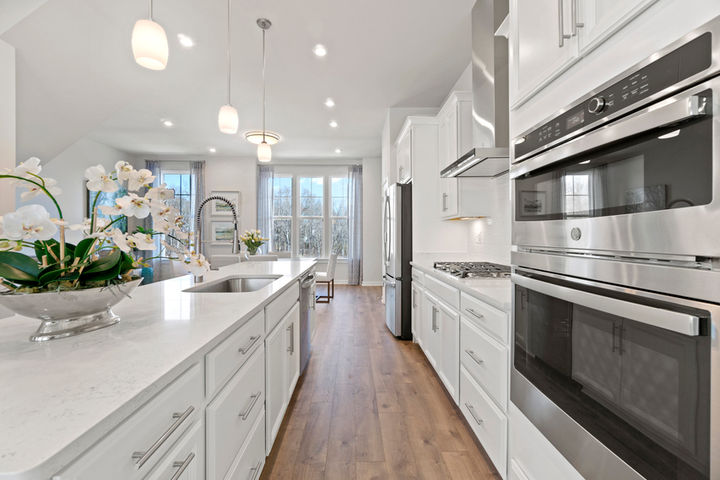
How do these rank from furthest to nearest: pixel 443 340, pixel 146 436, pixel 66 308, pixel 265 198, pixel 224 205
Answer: pixel 265 198 < pixel 224 205 < pixel 443 340 < pixel 66 308 < pixel 146 436

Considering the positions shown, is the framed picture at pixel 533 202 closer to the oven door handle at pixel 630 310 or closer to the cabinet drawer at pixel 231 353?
the oven door handle at pixel 630 310

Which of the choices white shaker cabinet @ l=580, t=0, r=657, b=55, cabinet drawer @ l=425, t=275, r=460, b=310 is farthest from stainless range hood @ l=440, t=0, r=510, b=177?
white shaker cabinet @ l=580, t=0, r=657, b=55

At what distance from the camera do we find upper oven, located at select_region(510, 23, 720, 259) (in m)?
0.54

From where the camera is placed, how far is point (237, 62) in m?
3.41

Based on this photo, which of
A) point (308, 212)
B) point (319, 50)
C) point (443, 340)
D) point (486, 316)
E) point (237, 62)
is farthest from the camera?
point (308, 212)

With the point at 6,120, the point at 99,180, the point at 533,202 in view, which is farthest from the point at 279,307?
the point at 6,120

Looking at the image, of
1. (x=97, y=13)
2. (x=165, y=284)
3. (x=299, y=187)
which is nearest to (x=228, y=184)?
(x=299, y=187)

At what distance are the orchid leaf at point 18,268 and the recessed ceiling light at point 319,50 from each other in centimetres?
305

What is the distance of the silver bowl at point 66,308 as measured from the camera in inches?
29.4

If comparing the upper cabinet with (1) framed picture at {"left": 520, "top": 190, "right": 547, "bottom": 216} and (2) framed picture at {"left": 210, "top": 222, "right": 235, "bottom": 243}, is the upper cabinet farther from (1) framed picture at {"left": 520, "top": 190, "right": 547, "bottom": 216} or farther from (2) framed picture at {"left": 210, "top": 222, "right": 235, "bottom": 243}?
(2) framed picture at {"left": 210, "top": 222, "right": 235, "bottom": 243}

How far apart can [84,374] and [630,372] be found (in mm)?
1131

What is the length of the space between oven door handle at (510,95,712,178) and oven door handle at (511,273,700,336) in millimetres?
355

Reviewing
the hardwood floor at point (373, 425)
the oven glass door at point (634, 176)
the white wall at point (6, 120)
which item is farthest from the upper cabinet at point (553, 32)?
the white wall at point (6, 120)

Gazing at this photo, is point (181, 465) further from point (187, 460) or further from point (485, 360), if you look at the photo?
point (485, 360)
